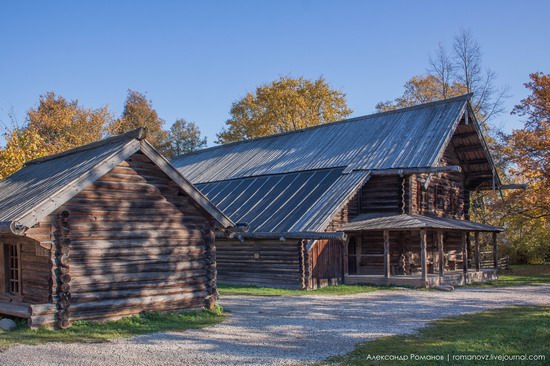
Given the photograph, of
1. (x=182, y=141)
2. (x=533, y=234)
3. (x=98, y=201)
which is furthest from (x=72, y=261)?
(x=182, y=141)

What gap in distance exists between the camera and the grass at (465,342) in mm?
10297

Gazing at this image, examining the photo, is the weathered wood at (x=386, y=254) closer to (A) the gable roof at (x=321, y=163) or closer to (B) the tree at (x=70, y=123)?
(A) the gable roof at (x=321, y=163)

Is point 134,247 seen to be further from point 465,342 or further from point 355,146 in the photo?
point 355,146

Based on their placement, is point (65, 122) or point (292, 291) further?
point (65, 122)

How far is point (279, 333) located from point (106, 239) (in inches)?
190

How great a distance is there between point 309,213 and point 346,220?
265 cm

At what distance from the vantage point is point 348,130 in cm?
3388

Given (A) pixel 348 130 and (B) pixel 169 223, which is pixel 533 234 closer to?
(A) pixel 348 130

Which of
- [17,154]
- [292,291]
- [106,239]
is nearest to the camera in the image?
[106,239]

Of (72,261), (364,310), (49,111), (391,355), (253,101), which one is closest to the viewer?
(391,355)

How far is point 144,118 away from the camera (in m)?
63.8

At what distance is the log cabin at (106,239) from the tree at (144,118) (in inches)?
1846

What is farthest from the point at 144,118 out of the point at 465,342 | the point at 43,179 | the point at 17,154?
the point at 465,342

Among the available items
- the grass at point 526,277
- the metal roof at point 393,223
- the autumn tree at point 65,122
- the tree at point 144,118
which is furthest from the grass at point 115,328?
the tree at point 144,118
